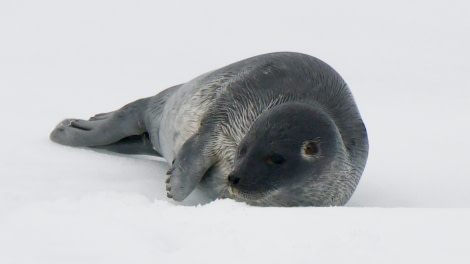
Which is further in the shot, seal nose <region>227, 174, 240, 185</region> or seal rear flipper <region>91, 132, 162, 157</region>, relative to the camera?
seal rear flipper <region>91, 132, 162, 157</region>

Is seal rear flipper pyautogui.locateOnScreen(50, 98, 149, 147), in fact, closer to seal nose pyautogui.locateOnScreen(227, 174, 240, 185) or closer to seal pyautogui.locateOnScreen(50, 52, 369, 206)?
seal pyautogui.locateOnScreen(50, 52, 369, 206)

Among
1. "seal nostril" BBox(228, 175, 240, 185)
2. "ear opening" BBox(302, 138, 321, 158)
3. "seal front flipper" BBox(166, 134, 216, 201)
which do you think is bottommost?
"seal front flipper" BBox(166, 134, 216, 201)

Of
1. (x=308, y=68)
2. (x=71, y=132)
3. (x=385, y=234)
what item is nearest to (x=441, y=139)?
(x=308, y=68)

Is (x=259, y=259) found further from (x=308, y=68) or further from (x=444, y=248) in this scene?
(x=308, y=68)

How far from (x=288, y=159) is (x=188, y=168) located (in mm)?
643

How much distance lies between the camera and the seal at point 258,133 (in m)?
5.04

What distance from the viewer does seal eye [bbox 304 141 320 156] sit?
5.06 metres

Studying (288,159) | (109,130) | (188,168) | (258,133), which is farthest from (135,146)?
(288,159)

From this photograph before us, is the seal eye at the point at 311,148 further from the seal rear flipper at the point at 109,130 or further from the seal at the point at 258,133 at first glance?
the seal rear flipper at the point at 109,130

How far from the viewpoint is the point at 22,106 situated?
7.89 m

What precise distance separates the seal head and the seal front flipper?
0.35 meters

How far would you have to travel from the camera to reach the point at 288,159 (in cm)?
504

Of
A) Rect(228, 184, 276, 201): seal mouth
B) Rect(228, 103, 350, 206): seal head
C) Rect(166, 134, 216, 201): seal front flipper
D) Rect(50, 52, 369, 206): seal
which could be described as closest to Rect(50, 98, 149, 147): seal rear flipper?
Rect(50, 52, 369, 206): seal

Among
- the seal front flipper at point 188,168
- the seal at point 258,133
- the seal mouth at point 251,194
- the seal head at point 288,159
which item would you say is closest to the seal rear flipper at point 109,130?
the seal at point 258,133
